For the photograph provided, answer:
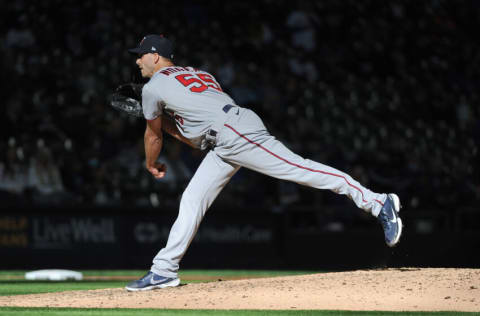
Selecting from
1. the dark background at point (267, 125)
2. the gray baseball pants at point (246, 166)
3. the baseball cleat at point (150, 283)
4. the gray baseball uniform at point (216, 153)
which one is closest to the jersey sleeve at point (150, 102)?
the gray baseball uniform at point (216, 153)

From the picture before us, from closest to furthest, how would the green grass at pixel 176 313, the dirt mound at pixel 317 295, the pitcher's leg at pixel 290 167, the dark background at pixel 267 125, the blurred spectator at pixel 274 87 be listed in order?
1. the green grass at pixel 176 313
2. the dirt mound at pixel 317 295
3. the pitcher's leg at pixel 290 167
4. the dark background at pixel 267 125
5. the blurred spectator at pixel 274 87

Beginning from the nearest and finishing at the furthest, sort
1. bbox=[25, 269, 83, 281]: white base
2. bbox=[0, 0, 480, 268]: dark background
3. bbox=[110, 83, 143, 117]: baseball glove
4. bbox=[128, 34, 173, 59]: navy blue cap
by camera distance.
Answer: bbox=[128, 34, 173, 59]: navy blue cap < bbox=[110, 83, 143, 117]: baseball glove < bbox=[25, 269, 83, 281]: white base < bbox=[0, 0, 480, 268]: dark background

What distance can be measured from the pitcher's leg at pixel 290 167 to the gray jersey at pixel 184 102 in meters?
0.20

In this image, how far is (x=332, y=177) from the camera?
5820 millimetres

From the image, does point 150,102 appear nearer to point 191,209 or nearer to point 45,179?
point 191,209

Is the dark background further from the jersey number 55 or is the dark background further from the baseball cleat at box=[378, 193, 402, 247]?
the baseball cleat at box=[378, 193, 402, 247]

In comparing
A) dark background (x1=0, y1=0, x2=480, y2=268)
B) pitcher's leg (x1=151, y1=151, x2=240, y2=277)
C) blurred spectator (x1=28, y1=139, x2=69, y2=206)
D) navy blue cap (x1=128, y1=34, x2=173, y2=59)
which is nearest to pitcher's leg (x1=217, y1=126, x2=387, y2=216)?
pitcher's leg (x1=151, y1=151, x2=240, y2=277)

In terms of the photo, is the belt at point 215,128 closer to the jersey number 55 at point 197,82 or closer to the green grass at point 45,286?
the jersey number 55 at point 197,82

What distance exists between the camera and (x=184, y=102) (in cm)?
591

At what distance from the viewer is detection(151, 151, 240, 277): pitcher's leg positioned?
5934mm

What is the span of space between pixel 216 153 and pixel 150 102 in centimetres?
60

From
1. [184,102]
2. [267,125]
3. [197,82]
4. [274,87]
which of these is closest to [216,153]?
[184,102]

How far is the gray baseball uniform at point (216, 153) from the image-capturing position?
583 cm

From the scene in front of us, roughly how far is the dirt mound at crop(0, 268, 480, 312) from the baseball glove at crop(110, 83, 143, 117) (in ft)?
4.53
